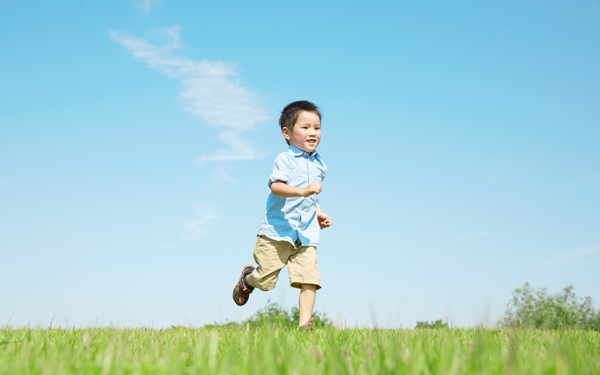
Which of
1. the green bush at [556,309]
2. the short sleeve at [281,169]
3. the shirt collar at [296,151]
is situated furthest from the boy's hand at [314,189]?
the green bush at [556,309]

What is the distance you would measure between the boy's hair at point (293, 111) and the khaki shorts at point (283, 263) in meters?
1.44

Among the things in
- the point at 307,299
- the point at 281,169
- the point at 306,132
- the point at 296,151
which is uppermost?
the point at 306,132

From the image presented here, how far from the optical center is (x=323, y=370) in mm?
2316

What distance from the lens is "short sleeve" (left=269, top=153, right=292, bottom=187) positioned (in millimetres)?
5848

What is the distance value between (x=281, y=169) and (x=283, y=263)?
3.96ft

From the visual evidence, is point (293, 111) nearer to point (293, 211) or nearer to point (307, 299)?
point (293, 211)

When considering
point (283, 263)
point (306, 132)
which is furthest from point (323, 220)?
point (306, 132)

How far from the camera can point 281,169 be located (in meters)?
5.98

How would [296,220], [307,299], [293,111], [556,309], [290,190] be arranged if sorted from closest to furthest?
[290,190]
[307,299]
[296,220]
[293,111]
[556,309]

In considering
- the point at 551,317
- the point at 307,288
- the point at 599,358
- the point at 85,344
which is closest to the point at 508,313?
the point at 551,317

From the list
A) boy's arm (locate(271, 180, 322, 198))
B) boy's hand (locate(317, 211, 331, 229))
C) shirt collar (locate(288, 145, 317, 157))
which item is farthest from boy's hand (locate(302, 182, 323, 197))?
boy's hand (locate(317, 211, 331, 229))

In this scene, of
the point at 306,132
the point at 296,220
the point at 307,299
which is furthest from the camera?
the point at 306,132

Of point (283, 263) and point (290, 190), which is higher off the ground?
point (290, 190)

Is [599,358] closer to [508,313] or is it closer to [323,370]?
[323,370]
